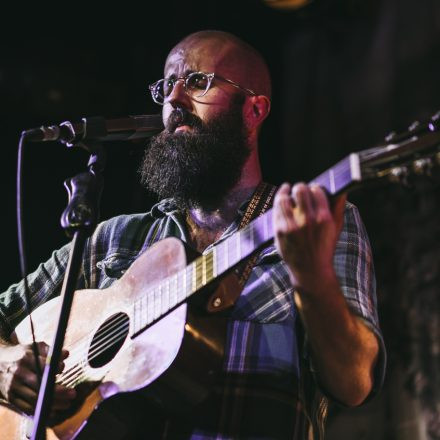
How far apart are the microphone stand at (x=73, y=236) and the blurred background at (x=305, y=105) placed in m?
2.58

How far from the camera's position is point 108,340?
8.32ft

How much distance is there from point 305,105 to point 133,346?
3.94m

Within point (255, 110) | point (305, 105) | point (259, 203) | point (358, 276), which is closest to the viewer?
point (358, 276)

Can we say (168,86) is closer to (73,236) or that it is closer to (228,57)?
(228,57)

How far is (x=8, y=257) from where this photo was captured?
4.81m

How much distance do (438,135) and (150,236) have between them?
151 cm

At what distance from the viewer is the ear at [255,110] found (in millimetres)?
3176

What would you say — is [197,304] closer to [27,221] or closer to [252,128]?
[252,128]

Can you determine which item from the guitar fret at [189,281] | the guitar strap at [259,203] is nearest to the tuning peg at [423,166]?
the guitar fret at [189,281]

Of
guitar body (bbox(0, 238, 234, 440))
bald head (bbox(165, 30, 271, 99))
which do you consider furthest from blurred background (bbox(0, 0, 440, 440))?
guitar body (bbox(0, 238, 234, 440))

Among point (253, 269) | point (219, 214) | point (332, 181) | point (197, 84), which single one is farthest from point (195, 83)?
point (332, 181)

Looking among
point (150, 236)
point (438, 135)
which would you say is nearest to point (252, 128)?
point (150, 236)

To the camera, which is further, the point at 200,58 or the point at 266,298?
the point at 200,58

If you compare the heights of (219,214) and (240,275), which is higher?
(219,214)
